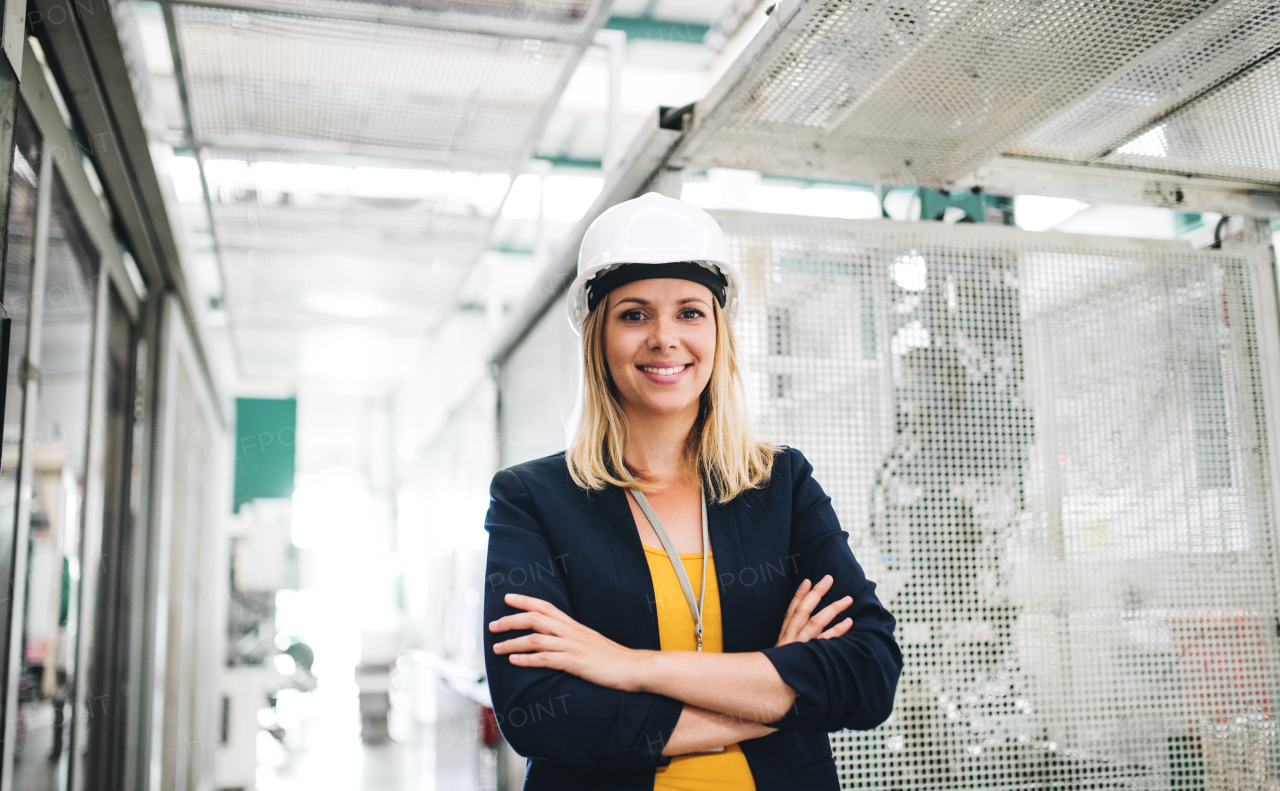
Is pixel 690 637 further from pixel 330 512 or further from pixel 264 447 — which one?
pixel 330 512

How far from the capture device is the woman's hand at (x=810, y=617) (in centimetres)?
142

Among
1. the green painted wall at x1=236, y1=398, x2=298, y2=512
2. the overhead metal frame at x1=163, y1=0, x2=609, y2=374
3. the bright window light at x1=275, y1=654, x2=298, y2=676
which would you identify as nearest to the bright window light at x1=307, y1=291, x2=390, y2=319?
the overhead metal frame at x1=163, y1=0, x2=609, y2=374

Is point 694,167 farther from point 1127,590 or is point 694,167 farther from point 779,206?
point 779,206

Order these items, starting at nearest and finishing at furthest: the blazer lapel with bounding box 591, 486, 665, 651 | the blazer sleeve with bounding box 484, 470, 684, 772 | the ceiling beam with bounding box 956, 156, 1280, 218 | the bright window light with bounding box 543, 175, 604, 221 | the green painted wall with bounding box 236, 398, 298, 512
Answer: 1. the blazer sleeve with bounding box 484, 470, 684, 772
2. the blazer lapel with bounding box 591, 486, 665, 651
3. the ceiling beam with bounding box 956, 156, 1280, 218
4. the bright window light with bounding box 543, 175, 604, 221
5. the green painted wall with bounding box 236, 398, 298, 512

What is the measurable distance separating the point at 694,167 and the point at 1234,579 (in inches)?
65.2

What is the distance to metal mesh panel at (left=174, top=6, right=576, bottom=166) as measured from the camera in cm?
261

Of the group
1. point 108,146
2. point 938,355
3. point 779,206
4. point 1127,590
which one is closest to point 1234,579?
point 1127,590

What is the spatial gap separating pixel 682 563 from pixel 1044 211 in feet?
25.3

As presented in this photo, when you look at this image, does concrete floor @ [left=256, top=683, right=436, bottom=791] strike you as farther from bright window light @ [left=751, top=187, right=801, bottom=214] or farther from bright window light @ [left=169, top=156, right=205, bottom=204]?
bright window light @ [left=751, top=187, right=801, bottom=214]

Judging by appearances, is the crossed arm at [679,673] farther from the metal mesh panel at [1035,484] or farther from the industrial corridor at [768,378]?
the metal mesh panel at [1035,484]

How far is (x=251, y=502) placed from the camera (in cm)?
1081

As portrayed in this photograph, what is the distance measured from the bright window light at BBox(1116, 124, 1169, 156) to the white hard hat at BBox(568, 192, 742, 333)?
3.95ft

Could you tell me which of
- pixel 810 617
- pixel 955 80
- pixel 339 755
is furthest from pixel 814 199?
pixel 810 617

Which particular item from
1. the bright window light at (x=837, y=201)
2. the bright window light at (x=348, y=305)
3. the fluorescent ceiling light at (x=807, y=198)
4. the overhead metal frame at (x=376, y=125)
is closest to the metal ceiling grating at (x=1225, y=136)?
the overhead metal frame at (x=376, y=125)
